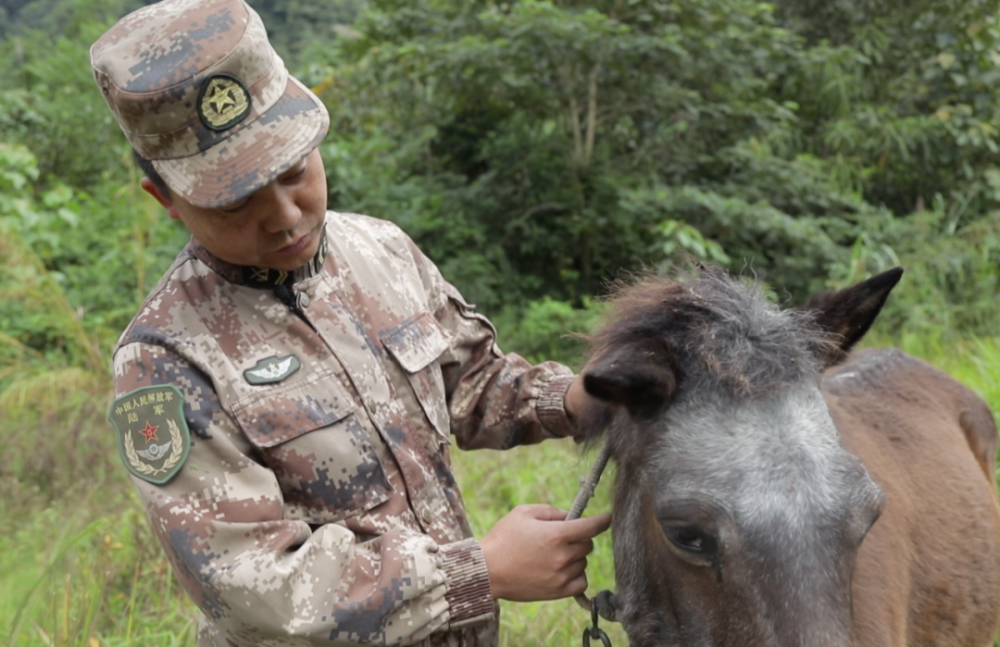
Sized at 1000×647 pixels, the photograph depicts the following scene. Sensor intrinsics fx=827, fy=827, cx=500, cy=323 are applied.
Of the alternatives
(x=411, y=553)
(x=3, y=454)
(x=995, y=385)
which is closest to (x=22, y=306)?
(x=3, y=454)

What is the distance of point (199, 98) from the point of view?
6.35 feet

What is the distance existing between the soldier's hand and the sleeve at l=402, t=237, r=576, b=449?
53cm

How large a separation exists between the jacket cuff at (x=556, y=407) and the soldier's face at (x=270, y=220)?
2.81 feet

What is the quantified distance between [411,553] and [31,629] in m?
2.79

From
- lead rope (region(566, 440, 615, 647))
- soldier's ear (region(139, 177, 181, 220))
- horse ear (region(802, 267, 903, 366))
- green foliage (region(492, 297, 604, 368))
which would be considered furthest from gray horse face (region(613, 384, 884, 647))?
green foliage (region(492, 297, 604, 368))

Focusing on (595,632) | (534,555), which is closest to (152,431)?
(534,555)

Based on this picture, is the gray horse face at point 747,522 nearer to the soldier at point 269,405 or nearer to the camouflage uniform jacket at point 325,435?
the soldier at point 269,405

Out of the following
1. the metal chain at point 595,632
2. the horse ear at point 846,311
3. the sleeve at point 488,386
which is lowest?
the metal chain at point 595,632

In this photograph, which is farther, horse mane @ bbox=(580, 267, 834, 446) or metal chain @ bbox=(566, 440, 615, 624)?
metal chain @ bbox=(566, 440, 615, 624)

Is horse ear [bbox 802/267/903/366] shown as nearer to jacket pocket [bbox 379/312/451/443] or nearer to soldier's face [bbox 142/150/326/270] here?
jacket pocket [bbox 379/312/451/443]

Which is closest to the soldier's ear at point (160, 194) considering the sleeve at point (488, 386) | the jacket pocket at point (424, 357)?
the jacket pocket at point (424, 357)

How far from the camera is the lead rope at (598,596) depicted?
Result: 2.20 m

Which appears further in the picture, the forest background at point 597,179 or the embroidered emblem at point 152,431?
the forest background at point 597,179

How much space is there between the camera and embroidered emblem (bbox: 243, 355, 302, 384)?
2.11 meters
